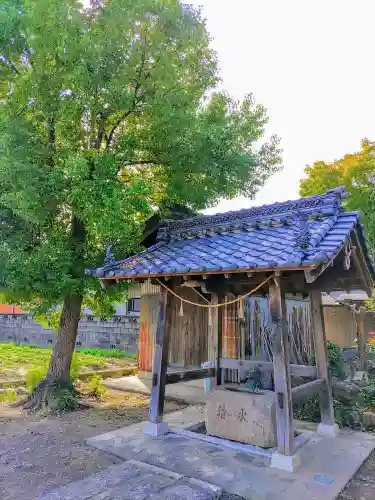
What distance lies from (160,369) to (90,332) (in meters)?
14.6

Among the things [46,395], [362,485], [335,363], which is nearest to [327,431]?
[362,485]

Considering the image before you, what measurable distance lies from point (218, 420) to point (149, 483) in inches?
88.2

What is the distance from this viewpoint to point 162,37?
755cm

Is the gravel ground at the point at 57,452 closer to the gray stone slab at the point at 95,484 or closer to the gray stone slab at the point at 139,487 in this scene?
the gray stone slab at the point at 95,484

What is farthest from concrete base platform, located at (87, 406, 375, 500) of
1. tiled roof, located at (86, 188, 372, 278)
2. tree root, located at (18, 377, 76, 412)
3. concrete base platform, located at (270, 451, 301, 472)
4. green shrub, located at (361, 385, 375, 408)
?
tiled roof, located at (86, 188, 372, 278)

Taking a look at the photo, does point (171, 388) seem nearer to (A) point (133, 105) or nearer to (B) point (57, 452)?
(B) point (57, 452)

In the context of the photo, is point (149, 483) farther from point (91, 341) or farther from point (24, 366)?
point (91, 341)

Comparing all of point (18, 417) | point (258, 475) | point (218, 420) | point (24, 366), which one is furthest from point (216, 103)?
point (24, 366)

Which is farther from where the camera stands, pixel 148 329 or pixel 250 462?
pixel 148 329

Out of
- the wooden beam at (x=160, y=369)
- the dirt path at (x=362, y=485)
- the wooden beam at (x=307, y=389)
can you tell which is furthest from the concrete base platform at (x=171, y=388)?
the dirt path at (x=362, y=485)

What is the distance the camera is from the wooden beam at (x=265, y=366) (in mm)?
7418

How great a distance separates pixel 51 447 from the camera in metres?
6.34

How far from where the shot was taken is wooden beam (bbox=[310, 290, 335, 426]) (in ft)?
23.4

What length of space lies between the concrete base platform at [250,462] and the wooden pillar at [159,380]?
19cm
